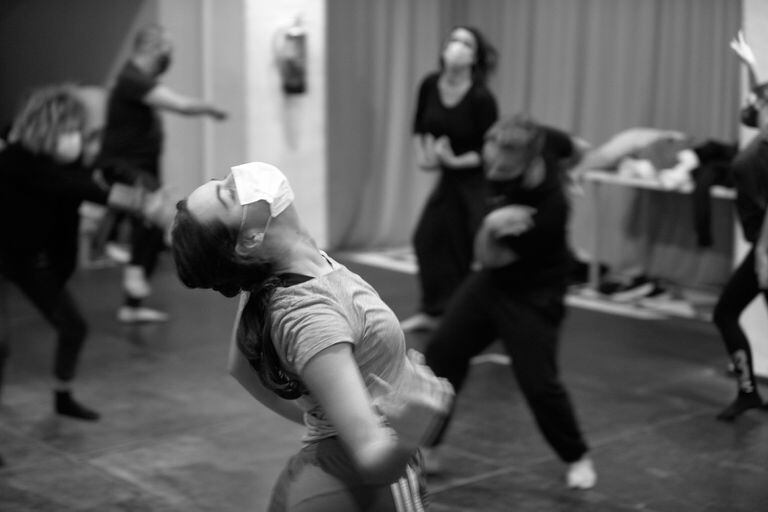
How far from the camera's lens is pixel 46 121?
204 inches

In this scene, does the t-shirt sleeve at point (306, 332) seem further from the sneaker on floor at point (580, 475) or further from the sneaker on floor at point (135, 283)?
the sneaker on floor at point (135, 283)

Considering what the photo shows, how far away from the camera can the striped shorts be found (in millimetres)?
2363

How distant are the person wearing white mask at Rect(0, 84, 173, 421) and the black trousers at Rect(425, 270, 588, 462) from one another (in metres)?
1.71

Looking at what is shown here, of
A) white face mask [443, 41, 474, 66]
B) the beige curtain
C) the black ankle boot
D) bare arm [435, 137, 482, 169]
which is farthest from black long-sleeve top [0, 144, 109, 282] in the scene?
the beige curtain

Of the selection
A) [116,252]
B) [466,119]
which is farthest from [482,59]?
[116,252]

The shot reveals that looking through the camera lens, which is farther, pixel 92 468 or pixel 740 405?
pixel 740 405

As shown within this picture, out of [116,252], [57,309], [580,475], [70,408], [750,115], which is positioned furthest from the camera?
[116,252]

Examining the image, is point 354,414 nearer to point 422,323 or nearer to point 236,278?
point 236,278

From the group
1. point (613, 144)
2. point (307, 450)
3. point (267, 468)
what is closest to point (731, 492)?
point (267, 468)

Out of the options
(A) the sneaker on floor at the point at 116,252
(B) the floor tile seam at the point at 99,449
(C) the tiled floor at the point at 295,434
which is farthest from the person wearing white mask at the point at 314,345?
(A) the sneaker on floor at the point at 116,252

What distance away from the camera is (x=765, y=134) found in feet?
14.1

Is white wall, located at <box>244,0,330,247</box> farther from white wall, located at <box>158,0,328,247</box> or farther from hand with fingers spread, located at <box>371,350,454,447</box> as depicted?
hand with fingers spread, located at <box>371,350,454,447</box>

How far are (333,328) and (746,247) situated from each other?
4.43 meters

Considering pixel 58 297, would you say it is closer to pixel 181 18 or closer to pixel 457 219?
pixel 457 219
